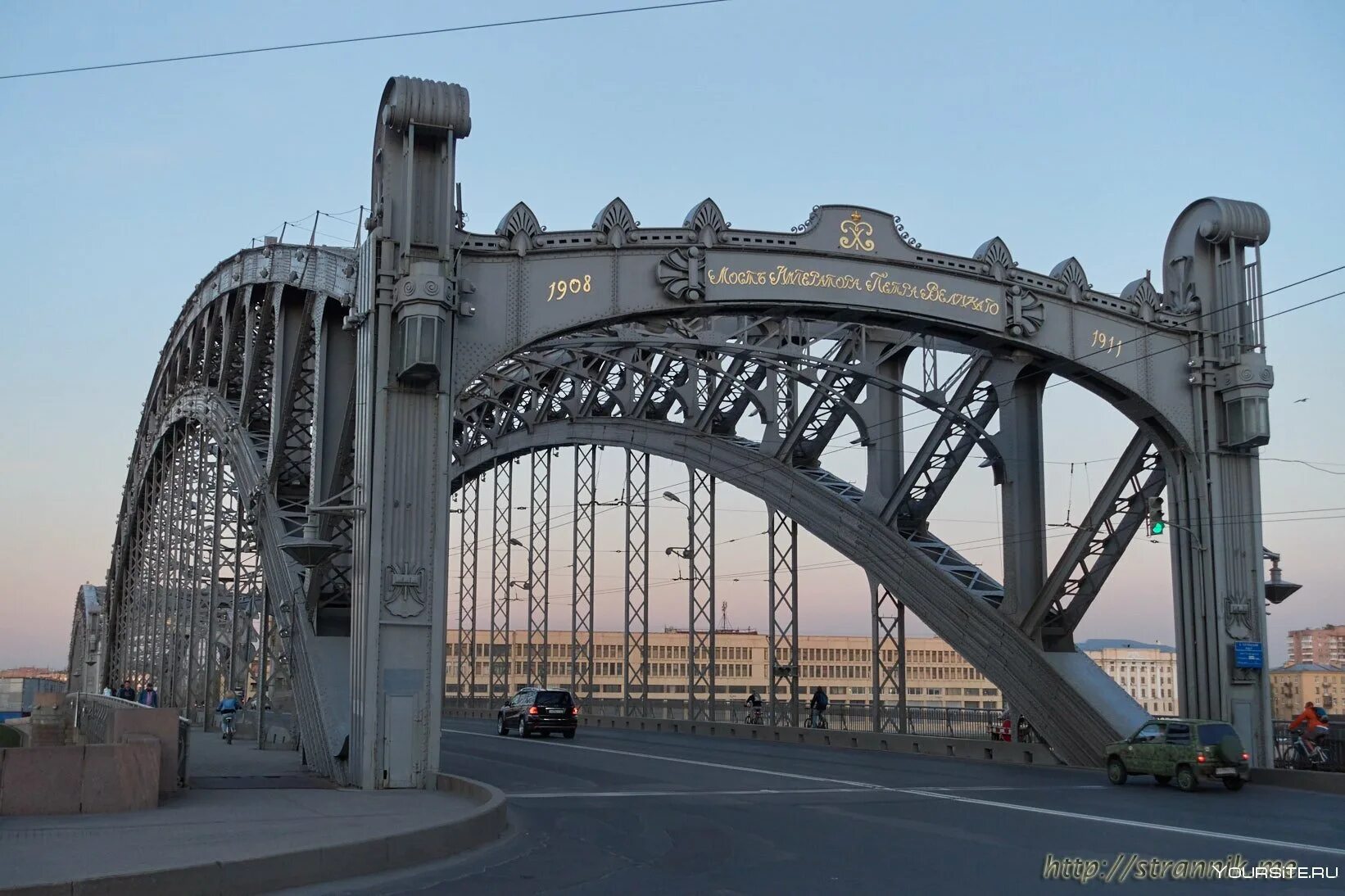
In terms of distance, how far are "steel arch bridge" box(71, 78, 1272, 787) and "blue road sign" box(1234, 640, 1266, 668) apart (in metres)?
0.20

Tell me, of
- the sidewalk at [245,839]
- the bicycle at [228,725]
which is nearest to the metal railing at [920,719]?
the bicycle at [228,725]

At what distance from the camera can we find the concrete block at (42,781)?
15336 millimetres

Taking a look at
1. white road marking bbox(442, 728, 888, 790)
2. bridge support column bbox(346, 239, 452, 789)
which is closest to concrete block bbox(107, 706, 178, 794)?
bridge support column bbox(346, 239, 452, 789)

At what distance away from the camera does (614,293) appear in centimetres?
2450

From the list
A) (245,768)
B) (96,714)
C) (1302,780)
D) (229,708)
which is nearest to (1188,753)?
(1302,780)

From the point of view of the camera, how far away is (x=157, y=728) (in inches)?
738

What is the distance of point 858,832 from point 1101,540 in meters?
15.9

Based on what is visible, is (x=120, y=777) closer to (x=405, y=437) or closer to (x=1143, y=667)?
(x=405, y=437)

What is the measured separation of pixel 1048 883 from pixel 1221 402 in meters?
19.5

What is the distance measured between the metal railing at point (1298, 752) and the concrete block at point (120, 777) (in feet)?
73.8

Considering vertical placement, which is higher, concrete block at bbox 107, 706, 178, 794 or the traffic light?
the traffic light

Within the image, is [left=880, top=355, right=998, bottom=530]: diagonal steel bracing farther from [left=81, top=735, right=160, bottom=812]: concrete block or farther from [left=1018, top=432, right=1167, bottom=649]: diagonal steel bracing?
[left=81, top=735, right=160, bottom=812]: concrete block

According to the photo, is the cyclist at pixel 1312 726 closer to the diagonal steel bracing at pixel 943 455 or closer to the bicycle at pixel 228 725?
the diagonal steel bracing at pixel 943 455

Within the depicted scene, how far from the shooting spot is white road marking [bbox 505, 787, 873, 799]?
2197 cm
